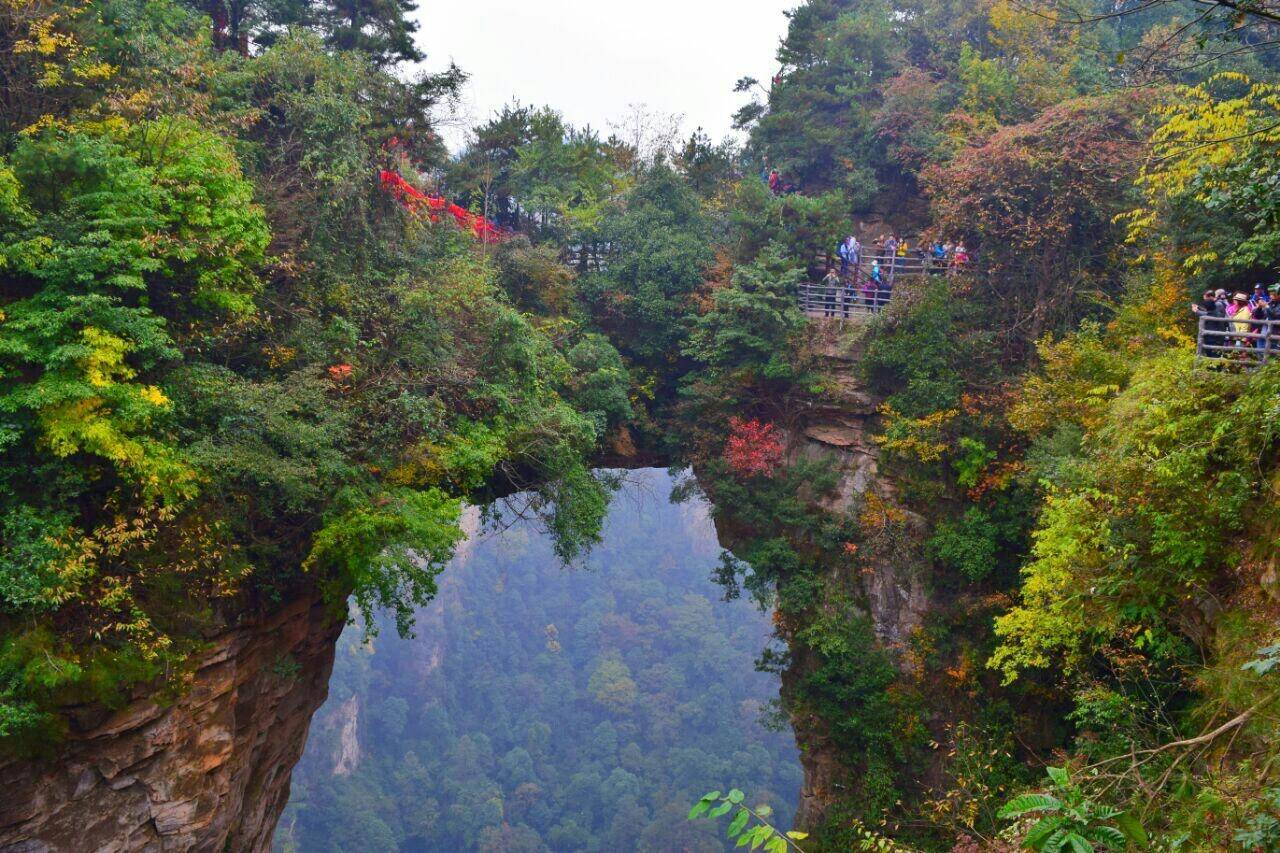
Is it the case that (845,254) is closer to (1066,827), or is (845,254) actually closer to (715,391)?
(715,391)

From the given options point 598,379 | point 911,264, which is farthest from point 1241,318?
point 598,379

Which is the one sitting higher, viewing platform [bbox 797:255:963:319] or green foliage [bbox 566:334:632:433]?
viewing platform [bbox 797:255:963:319]

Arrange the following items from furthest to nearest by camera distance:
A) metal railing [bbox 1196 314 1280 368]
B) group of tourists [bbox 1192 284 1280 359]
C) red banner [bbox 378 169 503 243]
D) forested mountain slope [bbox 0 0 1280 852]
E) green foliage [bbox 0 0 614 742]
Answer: red banner [bbox 378 169 503 243] → group of tourists [bbox 1192 284 1280 359] → metal railing [bbox 1196 314 1280 368] → green foliage [bbox 0 0 614 742] → forested mountain slope [bbox 0 0 1280 852]

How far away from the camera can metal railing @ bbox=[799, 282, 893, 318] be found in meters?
18.0

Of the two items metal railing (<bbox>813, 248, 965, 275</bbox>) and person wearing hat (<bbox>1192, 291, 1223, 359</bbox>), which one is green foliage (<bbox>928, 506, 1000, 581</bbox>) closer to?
person wearing hat (<bbox>1192, 291, 1223, 359</bbox>)

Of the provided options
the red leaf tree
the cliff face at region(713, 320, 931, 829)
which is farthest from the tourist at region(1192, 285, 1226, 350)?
the red leaf tree

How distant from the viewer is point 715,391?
17203 mm

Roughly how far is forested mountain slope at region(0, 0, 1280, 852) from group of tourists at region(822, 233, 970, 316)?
0.70 m

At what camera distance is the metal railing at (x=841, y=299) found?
18.0 m

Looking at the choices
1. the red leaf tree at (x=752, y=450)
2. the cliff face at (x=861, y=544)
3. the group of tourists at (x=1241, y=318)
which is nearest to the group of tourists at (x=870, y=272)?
the cliff face at (x=861, y=544)

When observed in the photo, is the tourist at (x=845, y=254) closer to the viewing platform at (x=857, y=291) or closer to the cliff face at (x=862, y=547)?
the viewing platform at (x=857, y=291)

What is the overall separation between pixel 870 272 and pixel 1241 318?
10471 mm

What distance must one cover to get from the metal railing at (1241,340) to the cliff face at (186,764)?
12811mm

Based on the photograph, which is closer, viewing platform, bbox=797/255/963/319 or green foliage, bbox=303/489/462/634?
green foliage, bbox=303/489/462/634
